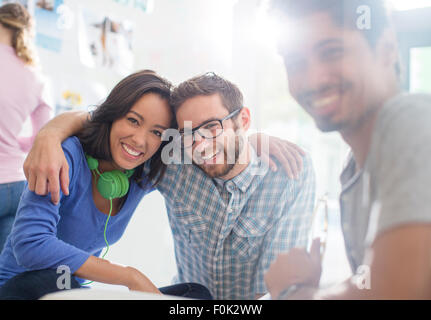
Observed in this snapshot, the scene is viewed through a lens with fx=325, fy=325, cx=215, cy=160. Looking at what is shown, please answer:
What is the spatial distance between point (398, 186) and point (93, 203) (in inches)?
24.5

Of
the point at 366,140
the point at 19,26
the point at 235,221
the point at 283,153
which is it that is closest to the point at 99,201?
the point at 235,221

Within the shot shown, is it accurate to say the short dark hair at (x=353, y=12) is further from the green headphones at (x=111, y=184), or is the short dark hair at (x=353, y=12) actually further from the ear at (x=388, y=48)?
the green headphones at (x=111, y=184)

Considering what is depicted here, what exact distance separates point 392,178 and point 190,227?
456 mm

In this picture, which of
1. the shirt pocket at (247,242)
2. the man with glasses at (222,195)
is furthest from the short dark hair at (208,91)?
the shirt pocket at (247,242)

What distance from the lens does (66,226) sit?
2.40 ft

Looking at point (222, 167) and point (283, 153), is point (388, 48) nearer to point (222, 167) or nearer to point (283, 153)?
point (283, 153)

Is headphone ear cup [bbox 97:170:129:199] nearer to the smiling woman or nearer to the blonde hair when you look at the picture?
the smiling woman

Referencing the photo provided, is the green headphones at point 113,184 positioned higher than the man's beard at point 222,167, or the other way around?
the man's beard at point 222,167

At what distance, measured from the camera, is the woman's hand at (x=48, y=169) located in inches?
25.8

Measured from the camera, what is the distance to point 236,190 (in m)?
0.73

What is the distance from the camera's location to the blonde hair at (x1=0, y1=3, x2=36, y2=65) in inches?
42.0

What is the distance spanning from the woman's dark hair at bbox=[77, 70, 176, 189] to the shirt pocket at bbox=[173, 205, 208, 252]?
102 millimetres

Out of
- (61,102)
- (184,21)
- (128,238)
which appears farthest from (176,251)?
(61,102)

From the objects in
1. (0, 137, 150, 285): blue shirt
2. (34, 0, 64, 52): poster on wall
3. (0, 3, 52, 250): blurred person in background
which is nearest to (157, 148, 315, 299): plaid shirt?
(0, 137, 150, 285): blue shirt
